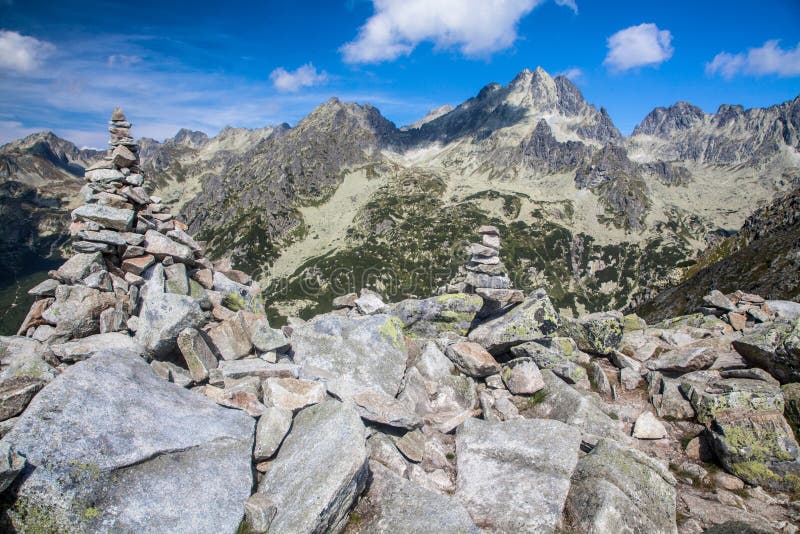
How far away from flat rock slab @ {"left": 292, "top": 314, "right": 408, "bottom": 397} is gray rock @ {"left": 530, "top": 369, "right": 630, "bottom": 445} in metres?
5.11

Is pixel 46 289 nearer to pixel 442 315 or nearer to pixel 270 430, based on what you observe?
pixel 270 430

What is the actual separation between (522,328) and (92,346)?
559 inches

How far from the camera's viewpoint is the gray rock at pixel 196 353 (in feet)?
34.9

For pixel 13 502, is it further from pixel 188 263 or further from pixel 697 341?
pixel 697 341

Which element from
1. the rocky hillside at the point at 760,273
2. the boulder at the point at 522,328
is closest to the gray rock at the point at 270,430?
the boulder at the point at 522,328

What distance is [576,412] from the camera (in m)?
12.1

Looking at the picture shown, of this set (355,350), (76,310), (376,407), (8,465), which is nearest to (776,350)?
(376,407)

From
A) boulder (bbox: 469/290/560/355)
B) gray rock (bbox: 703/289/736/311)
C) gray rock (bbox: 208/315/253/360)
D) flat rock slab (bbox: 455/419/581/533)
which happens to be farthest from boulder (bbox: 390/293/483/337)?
gray rock (bbox: 703/289/736/311)

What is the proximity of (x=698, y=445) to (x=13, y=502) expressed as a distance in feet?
52.1

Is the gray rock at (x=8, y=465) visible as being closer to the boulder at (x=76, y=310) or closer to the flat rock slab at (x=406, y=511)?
the flat rock slab at (x=406, y=511)

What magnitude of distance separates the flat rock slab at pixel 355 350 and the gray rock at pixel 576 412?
511cm

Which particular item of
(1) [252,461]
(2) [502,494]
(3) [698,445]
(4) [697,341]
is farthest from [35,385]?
(4) [697,341]

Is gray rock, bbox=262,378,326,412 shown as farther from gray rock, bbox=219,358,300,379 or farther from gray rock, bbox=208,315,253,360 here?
gray rock, bbox=208,315,253,360

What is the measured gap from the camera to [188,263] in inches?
584
